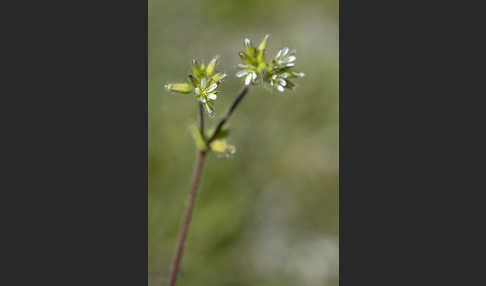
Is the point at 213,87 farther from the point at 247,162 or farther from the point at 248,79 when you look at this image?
the point at 247,162

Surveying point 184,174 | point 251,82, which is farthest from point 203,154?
point 184,174

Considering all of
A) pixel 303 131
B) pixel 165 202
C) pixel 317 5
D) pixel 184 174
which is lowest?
pixel 165 202

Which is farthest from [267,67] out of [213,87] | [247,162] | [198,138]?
[247,162]

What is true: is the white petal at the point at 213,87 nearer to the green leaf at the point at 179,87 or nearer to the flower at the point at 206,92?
the flower at the point at 206,92

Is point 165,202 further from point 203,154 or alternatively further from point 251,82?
point 251,82

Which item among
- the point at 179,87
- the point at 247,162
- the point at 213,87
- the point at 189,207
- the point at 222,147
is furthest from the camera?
the point at 247,162

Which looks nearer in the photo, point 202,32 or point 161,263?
point 161,263

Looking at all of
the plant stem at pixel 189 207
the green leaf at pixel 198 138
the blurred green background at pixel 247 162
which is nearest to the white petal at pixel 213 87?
the green leaf at pixel 198 138

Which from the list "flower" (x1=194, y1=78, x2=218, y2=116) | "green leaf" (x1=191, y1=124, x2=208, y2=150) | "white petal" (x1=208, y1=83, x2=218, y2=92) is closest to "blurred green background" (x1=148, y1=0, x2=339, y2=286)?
"green leaf" (x1=191, y1=124, x2=208, y2=150)
